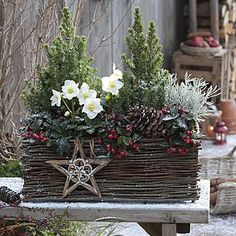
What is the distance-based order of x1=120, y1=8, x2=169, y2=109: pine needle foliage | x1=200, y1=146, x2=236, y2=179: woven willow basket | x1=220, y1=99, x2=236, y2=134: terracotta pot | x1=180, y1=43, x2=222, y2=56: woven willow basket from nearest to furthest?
x1=120, y1=8, x2=169, y2=109: pine needle foliage < x1=200, y1=146, x2=236, y2=179: woven willow basket < x1=220, y1=99, x2=236, y2=134: terracotta pot < x1=180, y1=43, x2=222, y2=56: woven willow basket

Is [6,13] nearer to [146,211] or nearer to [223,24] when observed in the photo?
[146,211]

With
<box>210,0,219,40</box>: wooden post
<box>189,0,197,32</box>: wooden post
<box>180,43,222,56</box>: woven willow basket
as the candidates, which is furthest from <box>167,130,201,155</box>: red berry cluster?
<box>189,0,197,32</box>: wooden post

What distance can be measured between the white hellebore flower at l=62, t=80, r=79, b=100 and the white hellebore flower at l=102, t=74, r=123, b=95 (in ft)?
0.41

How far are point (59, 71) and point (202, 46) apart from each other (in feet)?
15.3

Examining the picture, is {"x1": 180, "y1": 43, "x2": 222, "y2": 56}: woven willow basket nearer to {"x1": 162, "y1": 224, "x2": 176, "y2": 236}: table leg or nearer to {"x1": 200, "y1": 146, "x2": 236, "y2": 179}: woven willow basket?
{"x1": 200, "y1": 146, "x2": 236, "y2": 179}: woven willow basket

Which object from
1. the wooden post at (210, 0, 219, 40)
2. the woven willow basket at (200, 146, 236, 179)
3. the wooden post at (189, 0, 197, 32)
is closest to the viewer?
the woven willow basket at (200, 146, 236, 179)

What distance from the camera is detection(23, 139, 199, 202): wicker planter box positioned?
3557mm

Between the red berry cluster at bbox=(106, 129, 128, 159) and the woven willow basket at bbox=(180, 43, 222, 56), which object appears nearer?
the red berry cluster at bbox=(106, 129, 128, 159)

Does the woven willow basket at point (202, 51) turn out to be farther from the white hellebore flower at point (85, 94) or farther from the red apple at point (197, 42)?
the white hellebore flower at point (85, 94)

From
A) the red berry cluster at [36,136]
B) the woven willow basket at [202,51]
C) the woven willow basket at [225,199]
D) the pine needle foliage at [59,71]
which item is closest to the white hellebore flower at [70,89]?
the pine needle foliage at [59,71]

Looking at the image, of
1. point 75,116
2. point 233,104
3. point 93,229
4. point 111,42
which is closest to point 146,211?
point 75,116

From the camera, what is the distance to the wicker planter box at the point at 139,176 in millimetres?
3557

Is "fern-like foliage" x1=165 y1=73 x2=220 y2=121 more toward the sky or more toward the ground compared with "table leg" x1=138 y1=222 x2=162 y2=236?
more toward the sky

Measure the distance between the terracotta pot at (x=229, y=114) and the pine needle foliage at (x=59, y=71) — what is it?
4398mm
